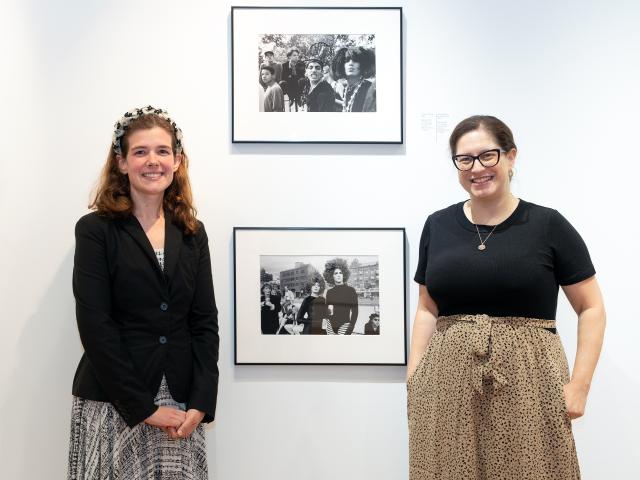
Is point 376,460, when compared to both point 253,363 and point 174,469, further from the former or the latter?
point 174,469

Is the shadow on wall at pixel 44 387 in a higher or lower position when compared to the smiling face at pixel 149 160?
lower

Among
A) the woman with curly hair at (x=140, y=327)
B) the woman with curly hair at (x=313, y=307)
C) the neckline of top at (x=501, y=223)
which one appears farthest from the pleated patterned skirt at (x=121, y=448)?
the neckline of top at (x=501, y=223)

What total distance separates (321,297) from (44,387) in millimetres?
968

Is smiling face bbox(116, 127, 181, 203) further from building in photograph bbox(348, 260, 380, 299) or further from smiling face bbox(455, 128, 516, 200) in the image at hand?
smiling face bbox(455, 128, 516, 200)

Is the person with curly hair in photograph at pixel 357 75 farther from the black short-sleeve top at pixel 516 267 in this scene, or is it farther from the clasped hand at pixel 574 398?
the clasped hand at pixel 574 398

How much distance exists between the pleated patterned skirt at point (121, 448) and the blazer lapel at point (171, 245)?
12.4 inches

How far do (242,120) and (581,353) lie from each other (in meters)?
1.25

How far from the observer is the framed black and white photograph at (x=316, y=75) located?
7.00ft

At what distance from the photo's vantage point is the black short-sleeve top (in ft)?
5.22

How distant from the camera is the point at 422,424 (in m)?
1.69

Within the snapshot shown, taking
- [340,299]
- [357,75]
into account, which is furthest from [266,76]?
[340,299]

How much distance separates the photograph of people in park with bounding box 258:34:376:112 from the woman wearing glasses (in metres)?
0.56

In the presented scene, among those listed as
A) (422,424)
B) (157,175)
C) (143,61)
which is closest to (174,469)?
(422,424)

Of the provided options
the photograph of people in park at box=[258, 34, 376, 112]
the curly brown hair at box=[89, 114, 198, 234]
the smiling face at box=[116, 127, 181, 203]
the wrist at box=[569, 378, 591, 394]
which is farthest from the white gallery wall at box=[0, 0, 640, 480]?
the wrist at box=[569, 378, 591, 394]
